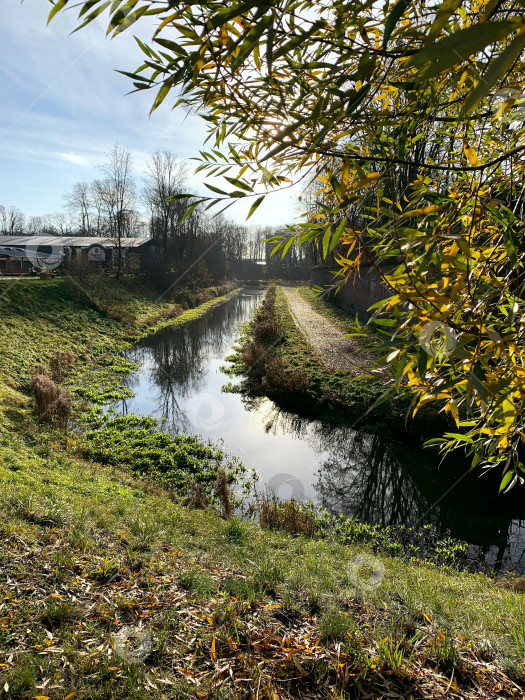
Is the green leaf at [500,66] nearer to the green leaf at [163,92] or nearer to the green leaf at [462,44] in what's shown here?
the green leaf at [462,44]

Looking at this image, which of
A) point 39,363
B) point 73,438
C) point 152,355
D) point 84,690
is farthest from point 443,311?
point 152,355

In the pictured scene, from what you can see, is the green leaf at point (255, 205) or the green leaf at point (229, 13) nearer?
the green leaf at point (229, 13)

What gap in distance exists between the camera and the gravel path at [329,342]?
45.2ft

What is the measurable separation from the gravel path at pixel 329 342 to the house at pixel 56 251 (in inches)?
649

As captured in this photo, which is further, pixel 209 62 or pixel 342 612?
pixel 342 612

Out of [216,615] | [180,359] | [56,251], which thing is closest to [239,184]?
[216,615]

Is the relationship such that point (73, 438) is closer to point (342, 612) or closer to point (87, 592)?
point (87, 592)

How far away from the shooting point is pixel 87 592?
2.89 metres

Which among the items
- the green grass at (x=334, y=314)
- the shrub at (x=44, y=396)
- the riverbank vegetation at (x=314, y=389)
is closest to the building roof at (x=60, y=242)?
the green grass at (x=334, y=314)

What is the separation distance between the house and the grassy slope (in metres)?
26.5

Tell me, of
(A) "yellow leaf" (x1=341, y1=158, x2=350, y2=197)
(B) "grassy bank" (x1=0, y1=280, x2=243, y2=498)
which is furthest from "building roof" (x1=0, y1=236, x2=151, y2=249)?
(A) "yellow leaf" (x1=341, y1=158, x2=350, y2=197)

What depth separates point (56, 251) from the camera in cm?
3672

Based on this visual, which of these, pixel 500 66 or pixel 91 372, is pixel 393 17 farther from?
pixel 91 372

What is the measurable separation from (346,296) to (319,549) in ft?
77.8
